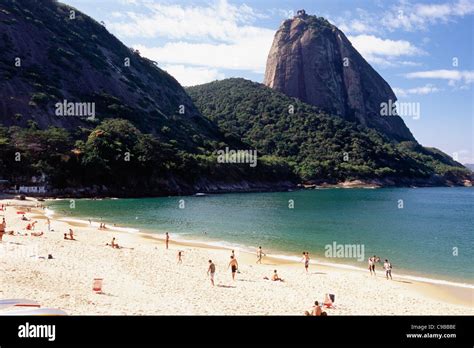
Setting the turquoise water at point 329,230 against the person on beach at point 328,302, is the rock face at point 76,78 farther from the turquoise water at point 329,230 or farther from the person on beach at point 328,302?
the person on beach at point 328,302

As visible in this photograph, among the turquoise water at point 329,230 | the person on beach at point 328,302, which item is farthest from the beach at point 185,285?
the turquoise water at point 329,230

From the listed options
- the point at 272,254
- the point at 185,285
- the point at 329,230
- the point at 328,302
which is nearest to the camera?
the point at 328,302

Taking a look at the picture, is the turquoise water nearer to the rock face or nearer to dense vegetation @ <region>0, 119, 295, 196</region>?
dense vegetation @ <region>0, 119, 295, 196</region>

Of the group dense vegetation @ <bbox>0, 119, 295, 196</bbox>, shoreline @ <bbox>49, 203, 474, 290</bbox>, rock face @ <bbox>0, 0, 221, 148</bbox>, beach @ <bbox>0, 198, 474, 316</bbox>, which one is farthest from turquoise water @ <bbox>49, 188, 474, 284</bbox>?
rock face @ <bbox>0, 0, 221, 148</bbox>

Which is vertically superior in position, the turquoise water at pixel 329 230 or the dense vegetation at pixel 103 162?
the dense vegetation at pixel 103 162

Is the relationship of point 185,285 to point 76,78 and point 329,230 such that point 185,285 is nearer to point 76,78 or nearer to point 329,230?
point 329,230

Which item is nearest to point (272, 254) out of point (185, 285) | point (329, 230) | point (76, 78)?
point (185, 285)

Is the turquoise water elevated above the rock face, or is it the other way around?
the rock face
